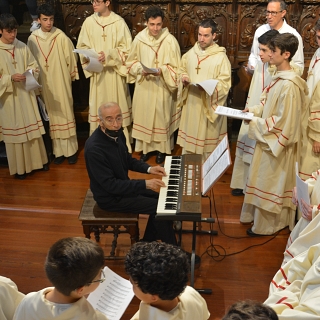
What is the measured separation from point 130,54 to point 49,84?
3.53ft

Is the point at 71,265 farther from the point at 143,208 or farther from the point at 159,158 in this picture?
the point at 159,158

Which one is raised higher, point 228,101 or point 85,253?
point 85,253

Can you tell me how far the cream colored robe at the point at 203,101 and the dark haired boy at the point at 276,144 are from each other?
3.15ft

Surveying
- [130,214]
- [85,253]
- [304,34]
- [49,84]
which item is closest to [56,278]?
[85,253]

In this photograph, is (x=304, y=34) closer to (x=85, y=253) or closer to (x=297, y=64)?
(x=297, y=64)


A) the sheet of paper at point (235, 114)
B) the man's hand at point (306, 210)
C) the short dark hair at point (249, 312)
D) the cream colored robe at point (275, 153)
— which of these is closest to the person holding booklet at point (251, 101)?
the sheet of paper at point (235, 114)

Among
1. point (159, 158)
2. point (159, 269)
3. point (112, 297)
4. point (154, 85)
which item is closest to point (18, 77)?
point (154, 85)

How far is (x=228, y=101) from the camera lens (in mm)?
6039

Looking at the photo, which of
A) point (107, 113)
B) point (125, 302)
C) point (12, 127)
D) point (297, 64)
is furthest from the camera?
point (12, 127)

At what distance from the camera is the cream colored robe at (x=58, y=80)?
581cm

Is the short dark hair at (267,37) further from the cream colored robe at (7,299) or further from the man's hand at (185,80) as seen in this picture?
the cream colored robe at (7,299)

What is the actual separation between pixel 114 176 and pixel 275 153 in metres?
1.43

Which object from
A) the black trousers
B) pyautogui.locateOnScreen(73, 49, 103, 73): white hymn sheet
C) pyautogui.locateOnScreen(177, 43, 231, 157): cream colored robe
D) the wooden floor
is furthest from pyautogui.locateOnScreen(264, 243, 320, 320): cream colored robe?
pyautogui.locateOnScreen(73, 49, 103, 73): white hymn sheet

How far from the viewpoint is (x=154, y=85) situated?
5906 mm
